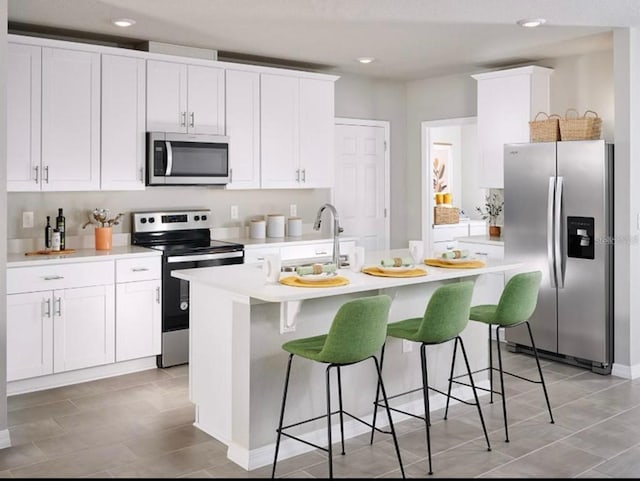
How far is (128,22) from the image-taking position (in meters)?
4.64

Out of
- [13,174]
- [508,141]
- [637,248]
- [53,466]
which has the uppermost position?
[508,141]

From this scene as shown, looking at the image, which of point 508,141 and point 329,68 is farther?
point 329,68

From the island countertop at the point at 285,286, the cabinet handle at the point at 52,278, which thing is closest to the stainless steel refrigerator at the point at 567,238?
the island countertop at the point at 285,286

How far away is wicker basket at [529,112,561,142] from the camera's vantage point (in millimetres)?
5316

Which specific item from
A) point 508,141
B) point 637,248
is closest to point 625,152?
point 637,248

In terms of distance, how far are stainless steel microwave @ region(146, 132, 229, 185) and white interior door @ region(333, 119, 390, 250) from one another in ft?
5.28

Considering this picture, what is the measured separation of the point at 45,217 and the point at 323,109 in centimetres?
260

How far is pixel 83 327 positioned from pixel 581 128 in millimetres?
3902

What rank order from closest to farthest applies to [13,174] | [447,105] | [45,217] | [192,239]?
[13,174]
[45,217]
[192,239]
[447,105]

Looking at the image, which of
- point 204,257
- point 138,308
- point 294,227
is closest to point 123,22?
point 204,257

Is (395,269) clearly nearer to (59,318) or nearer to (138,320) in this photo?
(138,320)

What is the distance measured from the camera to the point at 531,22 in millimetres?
4637

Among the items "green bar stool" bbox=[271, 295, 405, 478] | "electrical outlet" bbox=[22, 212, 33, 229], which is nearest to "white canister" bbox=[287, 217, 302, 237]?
"electrical outlet" bbox=[22, 212, 33, 229]

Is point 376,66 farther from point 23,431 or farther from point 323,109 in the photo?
point 23,431
